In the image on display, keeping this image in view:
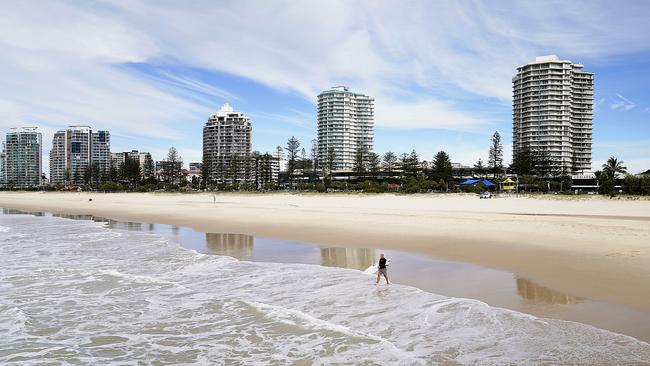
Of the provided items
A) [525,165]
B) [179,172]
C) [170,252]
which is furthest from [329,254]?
[179,172]

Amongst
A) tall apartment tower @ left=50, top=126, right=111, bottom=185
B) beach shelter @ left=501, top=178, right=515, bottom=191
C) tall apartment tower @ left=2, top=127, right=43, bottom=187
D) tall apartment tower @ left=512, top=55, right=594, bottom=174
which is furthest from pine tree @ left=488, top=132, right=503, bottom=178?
tall apartment tower @ left=2, top=127, right=43, bottom=187

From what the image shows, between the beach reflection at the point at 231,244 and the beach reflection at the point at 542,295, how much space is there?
9306mm

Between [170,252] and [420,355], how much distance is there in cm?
1294

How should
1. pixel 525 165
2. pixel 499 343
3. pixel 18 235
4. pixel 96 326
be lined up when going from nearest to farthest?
pixel 499 343 → pixel 96 326 → pixel 18 235 → pixel 525 165

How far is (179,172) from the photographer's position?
10575 centimetres

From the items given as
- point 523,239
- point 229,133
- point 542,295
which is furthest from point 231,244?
point 229,133

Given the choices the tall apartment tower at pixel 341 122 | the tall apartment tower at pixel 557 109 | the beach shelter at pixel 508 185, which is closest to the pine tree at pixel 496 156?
the beach shelter at pixel 508 185

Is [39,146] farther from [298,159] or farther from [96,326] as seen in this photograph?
[96,326]

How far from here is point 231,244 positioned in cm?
1958

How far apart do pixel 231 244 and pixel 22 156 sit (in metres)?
193

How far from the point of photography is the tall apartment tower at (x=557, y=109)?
106812 millimetres

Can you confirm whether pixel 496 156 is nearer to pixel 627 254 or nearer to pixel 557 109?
pixel 557 109

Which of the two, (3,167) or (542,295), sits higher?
(3,167)

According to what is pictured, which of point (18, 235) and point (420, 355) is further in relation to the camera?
point (18, 235)
